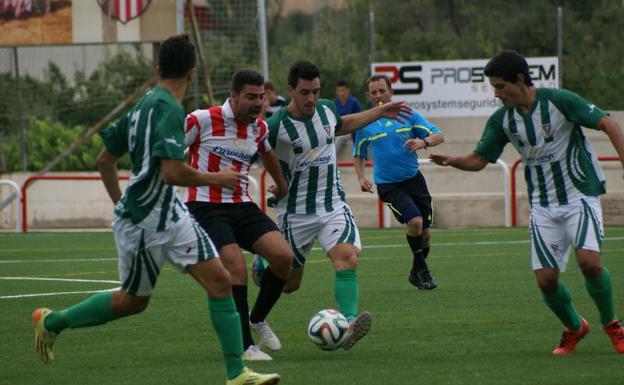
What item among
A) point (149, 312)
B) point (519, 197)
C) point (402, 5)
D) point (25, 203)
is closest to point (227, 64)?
point (25, 203)

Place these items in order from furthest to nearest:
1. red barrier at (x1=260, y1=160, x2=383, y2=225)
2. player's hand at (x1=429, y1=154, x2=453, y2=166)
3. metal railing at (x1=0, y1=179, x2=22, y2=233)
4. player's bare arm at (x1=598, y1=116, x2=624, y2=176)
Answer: metal railing at (x1=0, y1=179, x2=22, y2=233) → red barrier at (x1=260, y1=160, x2=383, y2=225) → player's hand at (x1=429, y1=154, x2=453, y2=166) → player's bare arm at (x1=598, y1=116, x2=624, y2=176)

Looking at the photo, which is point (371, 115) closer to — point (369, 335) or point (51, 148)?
point (369, 335)

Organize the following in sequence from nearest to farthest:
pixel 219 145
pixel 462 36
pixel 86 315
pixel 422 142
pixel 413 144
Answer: pixel 86 315, pixel 219 145, pixel 413 144, pixel 422 142, pixel 462 36

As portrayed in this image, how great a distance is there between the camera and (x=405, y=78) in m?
27.1

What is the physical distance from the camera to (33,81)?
35.3 metres

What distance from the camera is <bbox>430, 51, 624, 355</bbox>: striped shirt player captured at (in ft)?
28.4

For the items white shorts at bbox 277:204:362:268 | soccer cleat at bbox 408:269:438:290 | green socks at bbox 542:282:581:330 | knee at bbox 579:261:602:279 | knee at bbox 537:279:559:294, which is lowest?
soccer cleat at bbox 408:269:438:290

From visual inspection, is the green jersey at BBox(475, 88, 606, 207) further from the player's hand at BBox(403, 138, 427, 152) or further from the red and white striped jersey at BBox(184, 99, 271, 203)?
the player's hand at BBox(403, 138, 427, 152)

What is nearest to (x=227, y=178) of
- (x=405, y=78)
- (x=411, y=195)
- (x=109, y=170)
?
(x=109, y=170)

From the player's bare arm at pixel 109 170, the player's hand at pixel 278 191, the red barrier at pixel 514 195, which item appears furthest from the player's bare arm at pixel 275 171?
the red barrier at pixel 514 195

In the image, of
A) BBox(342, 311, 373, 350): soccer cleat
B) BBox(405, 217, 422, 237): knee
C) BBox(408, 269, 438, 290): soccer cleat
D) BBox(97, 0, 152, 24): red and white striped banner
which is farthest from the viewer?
BBox(97, 0, 152, 24): red and white striped banner

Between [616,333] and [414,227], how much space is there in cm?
503

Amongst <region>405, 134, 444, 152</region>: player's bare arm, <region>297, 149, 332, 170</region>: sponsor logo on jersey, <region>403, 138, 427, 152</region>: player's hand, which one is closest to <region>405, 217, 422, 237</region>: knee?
<region>405, 134, 444, 152</region>: player's bare arm

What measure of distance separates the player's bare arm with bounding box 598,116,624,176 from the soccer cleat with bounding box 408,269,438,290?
478 centimetres
